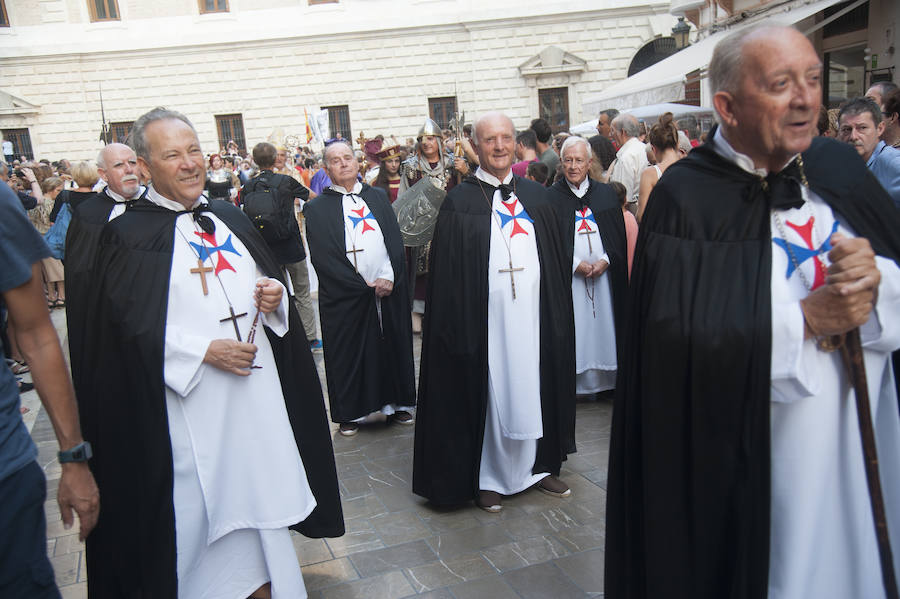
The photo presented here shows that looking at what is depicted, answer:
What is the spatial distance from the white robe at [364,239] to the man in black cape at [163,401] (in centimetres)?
254

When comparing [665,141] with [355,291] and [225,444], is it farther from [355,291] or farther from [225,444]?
[225,444]

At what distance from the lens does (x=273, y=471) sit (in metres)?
3.11

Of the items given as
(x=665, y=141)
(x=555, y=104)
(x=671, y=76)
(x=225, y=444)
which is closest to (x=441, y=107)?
(x=555, y=104)

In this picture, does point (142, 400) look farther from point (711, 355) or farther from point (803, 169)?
point (803, 169)

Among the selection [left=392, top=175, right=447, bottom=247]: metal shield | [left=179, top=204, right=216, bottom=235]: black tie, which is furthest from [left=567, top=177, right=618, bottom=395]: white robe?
[left=179, top=204, right=216, bottom=235]: black tie

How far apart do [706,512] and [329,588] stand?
2.09 m

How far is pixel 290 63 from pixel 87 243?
80.3 ft

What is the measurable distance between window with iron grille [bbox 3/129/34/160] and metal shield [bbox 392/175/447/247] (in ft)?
85.8

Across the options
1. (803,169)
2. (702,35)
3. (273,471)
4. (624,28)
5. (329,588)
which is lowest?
(329,588)

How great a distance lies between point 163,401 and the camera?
9.41ft

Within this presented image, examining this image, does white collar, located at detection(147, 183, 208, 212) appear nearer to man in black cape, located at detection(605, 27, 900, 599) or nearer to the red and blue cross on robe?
man in black cape, located at detection(605, 27, 900, 599)

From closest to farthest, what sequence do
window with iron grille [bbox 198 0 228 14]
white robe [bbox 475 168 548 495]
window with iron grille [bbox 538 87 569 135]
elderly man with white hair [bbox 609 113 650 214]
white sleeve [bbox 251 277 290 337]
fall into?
1. white sleeve [bbox 251 277 290 337]
2. white robe [bbox 475 168 548 495]
3. elderly man with white hair [bbox 609 113 650 214]
4. window with iron grille [bbox 538 87 569 135]
5. window with iron grille [bbox 198 0 228 14]

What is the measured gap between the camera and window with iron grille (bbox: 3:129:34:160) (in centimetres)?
2736

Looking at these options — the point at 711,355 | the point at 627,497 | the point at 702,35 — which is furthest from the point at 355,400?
the point at 702,35
